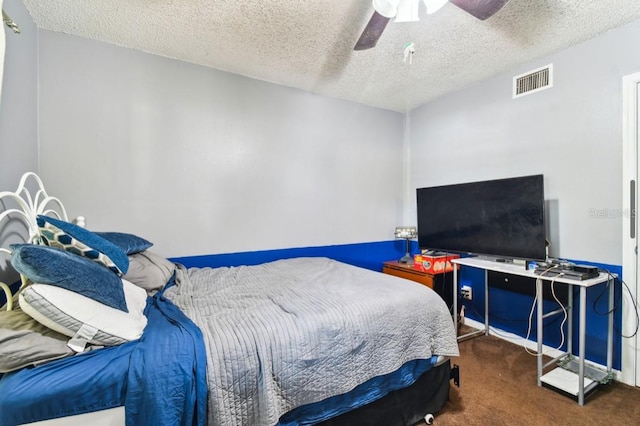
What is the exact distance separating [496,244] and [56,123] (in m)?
3.59

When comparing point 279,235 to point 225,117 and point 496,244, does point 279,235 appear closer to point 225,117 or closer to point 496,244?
point 225,117

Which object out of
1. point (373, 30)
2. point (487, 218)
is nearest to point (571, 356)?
point (487, 218)

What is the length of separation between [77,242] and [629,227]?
3311mm

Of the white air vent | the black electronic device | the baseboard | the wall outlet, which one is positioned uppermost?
the white air vent

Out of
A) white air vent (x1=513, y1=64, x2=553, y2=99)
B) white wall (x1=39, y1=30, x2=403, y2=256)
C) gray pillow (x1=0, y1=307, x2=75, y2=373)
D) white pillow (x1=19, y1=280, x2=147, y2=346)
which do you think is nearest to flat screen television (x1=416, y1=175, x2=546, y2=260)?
white wall (x1=39, y1=30, x2=403, y2=256)

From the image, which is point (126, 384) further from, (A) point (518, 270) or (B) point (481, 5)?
(A) point (518, 270)

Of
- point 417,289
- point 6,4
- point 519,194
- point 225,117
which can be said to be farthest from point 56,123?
point 519,194

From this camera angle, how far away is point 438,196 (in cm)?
291

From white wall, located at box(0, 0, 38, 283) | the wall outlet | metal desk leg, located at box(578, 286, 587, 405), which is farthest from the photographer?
the wall outlet

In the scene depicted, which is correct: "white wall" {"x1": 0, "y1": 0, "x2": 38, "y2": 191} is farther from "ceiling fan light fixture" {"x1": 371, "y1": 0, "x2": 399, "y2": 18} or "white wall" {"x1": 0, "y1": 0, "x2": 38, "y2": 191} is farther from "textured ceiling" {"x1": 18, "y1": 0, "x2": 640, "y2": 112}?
"ceiling fan light fixture" {"x1": 371, "y1": 0, "x2": 399, "y2": 18}

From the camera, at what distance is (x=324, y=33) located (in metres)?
2.07

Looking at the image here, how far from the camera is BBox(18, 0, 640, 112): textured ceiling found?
1833 millimetres

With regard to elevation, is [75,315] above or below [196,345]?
above

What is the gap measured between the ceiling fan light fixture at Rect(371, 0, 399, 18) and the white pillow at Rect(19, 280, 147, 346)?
184 cm
